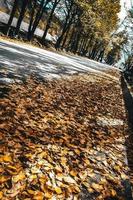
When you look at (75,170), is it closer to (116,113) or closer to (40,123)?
(40,123)

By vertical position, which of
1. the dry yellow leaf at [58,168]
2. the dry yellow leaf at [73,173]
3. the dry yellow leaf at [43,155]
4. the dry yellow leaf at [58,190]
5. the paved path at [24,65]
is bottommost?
the paved path at [24,65]

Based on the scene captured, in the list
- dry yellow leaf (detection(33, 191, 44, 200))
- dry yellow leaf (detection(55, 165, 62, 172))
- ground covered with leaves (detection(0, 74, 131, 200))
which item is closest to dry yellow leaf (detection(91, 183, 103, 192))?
ground covered with leaves (detection(0, 74, 131, 200))

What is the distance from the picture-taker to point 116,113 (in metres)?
10.0

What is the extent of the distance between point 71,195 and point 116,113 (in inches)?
258

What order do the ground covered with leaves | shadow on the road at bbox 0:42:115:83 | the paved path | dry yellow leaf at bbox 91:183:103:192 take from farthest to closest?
1. shadow on the road at bbox 0:42:115:83
2. the paved path
3. dry yellow leaf at bbox 91:183:103:192
4. the ground covered with leaves

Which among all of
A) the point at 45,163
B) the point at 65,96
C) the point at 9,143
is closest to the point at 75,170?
the point at 45,163

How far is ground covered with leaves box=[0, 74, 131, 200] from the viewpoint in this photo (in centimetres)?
374

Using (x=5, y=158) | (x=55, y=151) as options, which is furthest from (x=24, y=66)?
(x=5, y=158)

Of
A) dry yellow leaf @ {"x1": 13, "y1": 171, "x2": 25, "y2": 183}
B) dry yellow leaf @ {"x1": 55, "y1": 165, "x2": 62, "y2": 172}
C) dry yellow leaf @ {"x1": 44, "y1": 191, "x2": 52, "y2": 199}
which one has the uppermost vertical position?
dry yellow leaf @ {"x1": 13, "y1": 171, "x2": 25, "y2": 183}

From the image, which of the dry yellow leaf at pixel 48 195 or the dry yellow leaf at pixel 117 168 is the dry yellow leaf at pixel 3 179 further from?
the dry yellow leaf at pixel 117 168

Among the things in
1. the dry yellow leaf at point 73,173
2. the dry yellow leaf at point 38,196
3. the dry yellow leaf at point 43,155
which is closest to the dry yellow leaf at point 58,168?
the dry yellow leaf at point 73,173

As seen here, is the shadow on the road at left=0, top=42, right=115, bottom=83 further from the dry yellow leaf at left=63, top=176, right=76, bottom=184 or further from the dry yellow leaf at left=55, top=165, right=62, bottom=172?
the dry yellow leaf at left=63, top=176, right=76, bottom=184

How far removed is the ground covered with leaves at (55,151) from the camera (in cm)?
374

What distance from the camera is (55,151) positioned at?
4926mm
